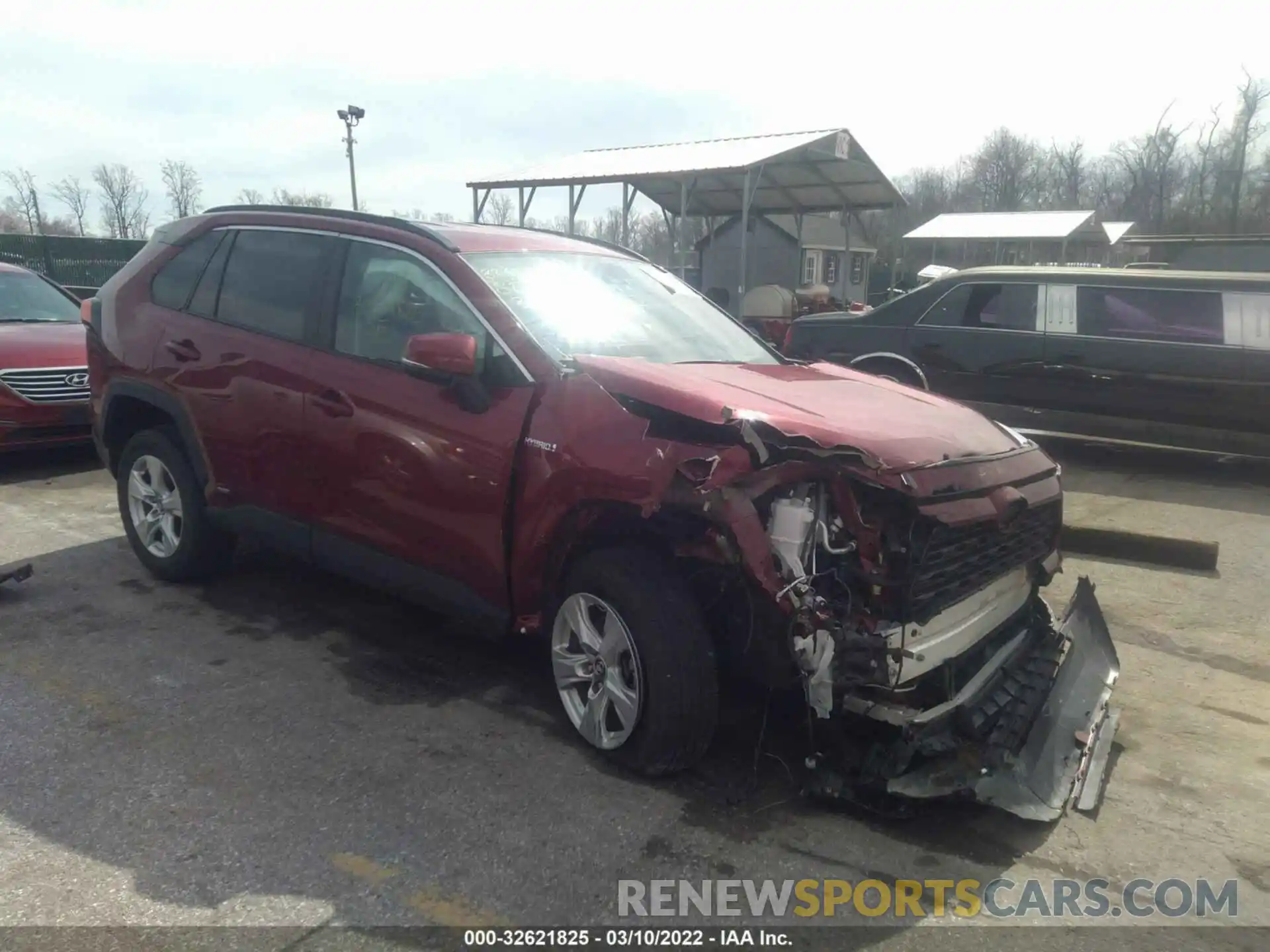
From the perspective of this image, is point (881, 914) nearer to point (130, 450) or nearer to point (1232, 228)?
point (130, 450)

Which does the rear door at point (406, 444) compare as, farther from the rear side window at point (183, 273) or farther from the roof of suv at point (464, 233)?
the rear side window at point (183, 273)

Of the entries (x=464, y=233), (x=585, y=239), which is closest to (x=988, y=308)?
(x=585, y=239)

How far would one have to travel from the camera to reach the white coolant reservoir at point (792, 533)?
113 inches

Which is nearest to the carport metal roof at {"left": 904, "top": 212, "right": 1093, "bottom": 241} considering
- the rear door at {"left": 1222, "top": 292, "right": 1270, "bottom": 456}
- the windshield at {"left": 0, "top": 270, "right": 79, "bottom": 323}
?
the rear door at {"left": 1222, "top": 292, "right": 1270, "bottom": 456}

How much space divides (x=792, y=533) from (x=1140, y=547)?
399 centimetres

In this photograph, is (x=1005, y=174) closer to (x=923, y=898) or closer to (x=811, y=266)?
(x=811, y=266)

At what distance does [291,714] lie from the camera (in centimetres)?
367

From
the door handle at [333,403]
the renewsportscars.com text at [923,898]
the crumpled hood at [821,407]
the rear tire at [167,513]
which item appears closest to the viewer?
the renewsportscars.com text at [923,898]

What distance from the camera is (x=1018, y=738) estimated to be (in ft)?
10.2

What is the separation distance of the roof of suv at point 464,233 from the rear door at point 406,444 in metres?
0.13

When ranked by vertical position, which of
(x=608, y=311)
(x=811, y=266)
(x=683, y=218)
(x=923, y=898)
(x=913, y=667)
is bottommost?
(x=923, y=898)

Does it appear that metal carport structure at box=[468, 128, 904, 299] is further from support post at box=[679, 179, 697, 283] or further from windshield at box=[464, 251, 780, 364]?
windshield at box=[464, 251, 780, 364]

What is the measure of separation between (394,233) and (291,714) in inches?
80.1

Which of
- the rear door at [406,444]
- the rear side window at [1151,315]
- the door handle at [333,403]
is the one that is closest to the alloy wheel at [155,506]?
the rear door at [406,444]
